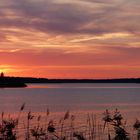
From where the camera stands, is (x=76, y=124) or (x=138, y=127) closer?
(x=138, y=127)

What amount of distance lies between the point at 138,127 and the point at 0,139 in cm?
403

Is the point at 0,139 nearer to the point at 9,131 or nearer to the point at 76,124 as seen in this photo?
the point at 9,131

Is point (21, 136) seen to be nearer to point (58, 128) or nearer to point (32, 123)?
point (58, 128)

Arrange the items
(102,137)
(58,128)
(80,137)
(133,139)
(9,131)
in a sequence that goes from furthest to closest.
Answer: (58,128)
(102,137)
(133,139)
(9,131)
(80,137)

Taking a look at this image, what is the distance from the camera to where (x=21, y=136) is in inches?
1118

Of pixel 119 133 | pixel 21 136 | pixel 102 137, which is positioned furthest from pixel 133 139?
pixel 119 133

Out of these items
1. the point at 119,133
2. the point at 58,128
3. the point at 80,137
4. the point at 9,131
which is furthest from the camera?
the point at 58,128

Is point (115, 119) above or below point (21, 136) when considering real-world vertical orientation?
above

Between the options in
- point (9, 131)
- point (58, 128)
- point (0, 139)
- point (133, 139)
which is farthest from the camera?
point (58, 128)

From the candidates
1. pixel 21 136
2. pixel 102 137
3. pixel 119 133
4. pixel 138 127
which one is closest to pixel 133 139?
pixel 102 137

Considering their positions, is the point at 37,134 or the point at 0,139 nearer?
the point at 37,134

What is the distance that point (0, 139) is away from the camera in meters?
12.5

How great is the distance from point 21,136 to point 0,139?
636 inches

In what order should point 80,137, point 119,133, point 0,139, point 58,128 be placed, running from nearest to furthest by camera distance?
point 80,137 → point 119,133 → point 0,139 → point 58,128
